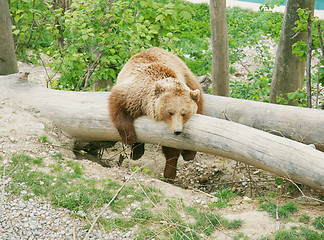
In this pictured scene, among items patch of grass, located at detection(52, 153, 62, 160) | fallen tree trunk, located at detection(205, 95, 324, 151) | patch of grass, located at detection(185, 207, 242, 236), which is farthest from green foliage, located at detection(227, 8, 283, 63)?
patch of grass, located at detection(185, 207, 242, 236)

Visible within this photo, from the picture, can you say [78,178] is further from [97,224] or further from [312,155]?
[312,155]

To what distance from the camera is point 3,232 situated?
3551 mm

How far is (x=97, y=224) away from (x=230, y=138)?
6.03ft

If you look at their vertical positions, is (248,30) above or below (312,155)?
above

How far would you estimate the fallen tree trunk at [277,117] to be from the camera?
5070mm

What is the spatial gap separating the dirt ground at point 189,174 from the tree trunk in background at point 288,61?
1.81 m

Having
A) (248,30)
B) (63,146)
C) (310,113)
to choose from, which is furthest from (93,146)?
(248,30)

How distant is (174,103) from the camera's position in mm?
4980

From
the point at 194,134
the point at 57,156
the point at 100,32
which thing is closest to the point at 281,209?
the point at 194,134

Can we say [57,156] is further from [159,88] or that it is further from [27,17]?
[27,17]

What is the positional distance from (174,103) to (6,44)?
3140 millimetres

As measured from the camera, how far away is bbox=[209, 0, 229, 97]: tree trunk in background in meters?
6.58

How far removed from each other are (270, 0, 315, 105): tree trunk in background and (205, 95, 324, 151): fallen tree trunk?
1.33 m

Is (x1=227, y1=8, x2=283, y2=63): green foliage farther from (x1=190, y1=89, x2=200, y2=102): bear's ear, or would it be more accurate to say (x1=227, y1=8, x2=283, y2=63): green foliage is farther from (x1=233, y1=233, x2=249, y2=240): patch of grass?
(x1=233, y1=233, x2=249, y2=240): patch of grass
